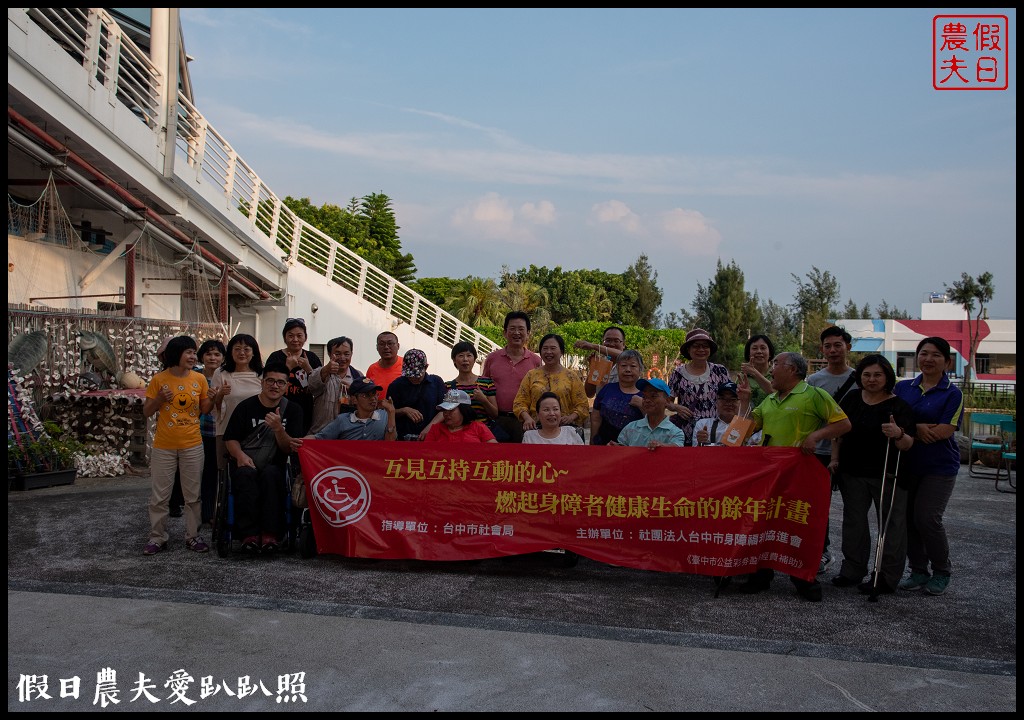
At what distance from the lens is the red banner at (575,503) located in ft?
17.5

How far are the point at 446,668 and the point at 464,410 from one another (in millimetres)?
2588

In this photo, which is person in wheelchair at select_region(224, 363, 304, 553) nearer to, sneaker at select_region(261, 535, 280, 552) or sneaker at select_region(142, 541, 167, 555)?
sneaker at select_region(261, 535, 280, 552)

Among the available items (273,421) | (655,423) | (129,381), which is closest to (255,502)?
(273,421)

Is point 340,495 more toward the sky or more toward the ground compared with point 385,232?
more toward the ground

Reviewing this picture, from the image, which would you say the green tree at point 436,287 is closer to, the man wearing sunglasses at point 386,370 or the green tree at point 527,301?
the green tree at point 527,301

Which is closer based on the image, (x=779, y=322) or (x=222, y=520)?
(x=222, y=520)

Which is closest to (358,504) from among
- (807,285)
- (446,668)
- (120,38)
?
(446,668)

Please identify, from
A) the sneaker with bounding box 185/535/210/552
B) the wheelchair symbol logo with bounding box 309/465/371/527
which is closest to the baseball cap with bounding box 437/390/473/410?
the wheelchair symbol logo with bounding box 309/465/371/527

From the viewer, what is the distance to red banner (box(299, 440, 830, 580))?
17.5ft

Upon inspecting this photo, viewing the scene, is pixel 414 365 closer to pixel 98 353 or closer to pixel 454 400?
pixel 454 400

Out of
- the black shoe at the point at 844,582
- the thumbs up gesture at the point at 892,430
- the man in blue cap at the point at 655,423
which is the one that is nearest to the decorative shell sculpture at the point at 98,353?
the man in blue cap at the point at 655,423

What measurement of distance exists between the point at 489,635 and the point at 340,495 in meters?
2.06

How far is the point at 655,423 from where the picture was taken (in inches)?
229

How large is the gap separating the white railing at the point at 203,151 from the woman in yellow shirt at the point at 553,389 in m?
7.38
